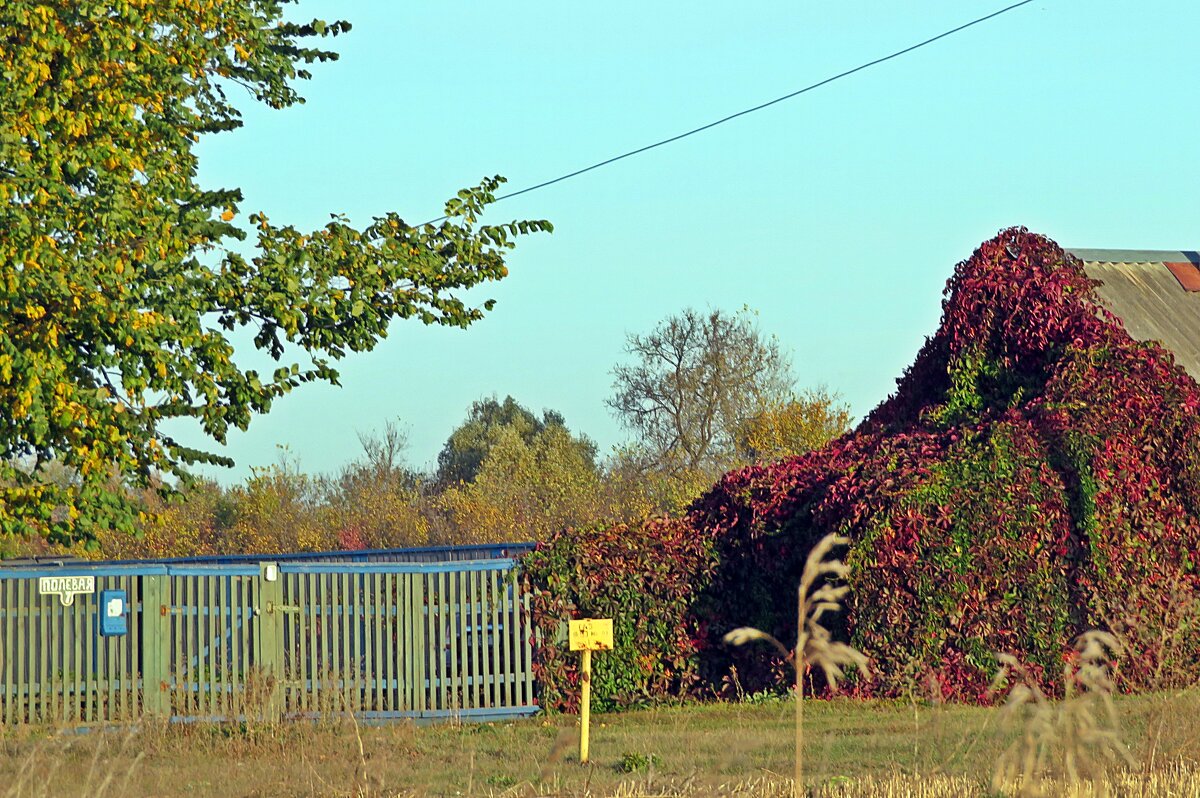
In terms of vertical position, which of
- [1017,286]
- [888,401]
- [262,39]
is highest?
[262,39]

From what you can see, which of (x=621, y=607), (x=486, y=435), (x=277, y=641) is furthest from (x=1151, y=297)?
(x=486, y=435)

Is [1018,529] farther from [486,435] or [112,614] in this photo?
[486,435]

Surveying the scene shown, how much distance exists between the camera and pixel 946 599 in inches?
490

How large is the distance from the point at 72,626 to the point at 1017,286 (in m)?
9.95

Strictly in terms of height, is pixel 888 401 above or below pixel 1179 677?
above

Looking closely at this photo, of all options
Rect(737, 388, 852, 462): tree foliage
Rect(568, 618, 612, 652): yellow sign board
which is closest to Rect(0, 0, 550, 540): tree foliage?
Rect(568, 618, 612, 652): yellow sign board

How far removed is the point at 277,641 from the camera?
12.8m

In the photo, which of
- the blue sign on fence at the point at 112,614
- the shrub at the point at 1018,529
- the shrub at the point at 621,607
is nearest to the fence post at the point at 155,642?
the blue sign on fence at the point at 112,614

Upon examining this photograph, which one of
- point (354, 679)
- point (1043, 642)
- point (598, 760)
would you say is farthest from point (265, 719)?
point (1043, 642)

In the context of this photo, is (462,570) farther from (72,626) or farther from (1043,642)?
(1043,642)

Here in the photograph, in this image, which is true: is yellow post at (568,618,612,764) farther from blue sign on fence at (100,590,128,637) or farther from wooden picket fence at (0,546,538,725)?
→ blue sign on fence at (100,590,128,637)

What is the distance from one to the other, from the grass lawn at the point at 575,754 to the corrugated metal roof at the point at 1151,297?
517cm

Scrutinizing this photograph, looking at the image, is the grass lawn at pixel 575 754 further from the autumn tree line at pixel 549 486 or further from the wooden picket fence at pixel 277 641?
the autumn tree line at pixel 549 486

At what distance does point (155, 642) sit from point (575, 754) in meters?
4.66
